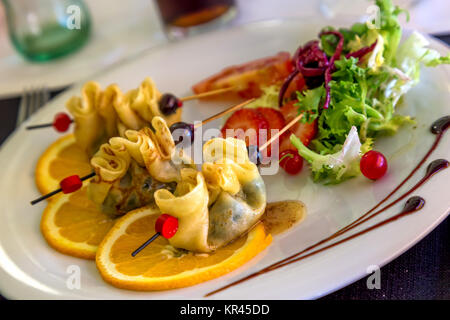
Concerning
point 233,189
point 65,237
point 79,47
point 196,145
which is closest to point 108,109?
point 196,145

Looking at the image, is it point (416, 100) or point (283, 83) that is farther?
point (283, 83)

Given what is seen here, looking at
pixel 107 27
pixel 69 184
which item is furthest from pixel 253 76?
pixel 107 27

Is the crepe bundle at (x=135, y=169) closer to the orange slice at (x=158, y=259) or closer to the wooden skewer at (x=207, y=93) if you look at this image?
the orange slice at (x=158, y=259)

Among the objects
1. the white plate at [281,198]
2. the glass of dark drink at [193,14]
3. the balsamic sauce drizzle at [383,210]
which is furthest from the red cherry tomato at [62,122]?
the balsamic sauce drizzle at [383,210]

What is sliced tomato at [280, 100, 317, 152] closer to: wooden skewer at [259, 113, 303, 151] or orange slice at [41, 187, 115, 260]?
wooden skewer at [259, 113, 303, 151]

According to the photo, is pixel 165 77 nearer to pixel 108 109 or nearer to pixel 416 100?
pixel 108 109

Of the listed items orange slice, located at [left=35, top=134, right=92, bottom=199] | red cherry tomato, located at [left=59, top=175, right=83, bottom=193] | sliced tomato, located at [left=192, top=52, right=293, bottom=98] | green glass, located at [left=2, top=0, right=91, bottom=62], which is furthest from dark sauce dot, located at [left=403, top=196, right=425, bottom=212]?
green glass, located at [left=2, top=0, right=91, bottom=62]
